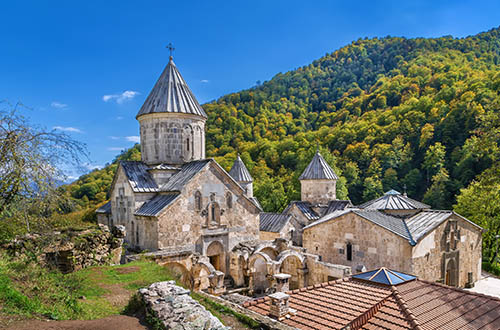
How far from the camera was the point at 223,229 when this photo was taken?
43.9ft

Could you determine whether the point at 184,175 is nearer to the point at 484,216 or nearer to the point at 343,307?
the point at 343,307

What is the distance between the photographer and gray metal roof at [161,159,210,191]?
1270cm

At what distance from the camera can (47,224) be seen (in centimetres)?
607

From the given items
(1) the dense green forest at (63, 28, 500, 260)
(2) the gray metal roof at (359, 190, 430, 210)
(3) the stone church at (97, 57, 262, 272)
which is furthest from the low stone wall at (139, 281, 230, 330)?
(2) the gray metal roof at (359, 190, 430, 210)

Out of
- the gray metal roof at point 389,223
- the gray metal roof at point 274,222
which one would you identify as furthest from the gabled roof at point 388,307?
the gray metal roof at point 274,222

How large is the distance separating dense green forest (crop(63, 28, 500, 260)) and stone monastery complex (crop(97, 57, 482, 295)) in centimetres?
365

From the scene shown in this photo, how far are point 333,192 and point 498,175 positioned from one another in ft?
39.6

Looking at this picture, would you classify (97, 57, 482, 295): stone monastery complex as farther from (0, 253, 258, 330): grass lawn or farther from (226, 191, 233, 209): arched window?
(0, 253, 258, 330): grass lawn

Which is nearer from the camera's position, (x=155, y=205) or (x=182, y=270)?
(x=182, y=270)

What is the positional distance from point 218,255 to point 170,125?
6.10 m

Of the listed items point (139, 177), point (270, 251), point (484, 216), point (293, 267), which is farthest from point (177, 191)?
point (484, 216)

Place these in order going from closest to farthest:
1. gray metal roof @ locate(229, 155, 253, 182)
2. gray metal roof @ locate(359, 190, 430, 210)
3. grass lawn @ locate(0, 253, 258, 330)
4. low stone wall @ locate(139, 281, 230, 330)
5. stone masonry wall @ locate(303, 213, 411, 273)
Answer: low stone wall @ locate(139, 281, 230, 330), grass lawn @ locate(0, 253, 258, 330), stone masonry wall @ locate(303, 213, 411, 273), gray metal roof @ locate(359, 190, 430, 210), gray metal roof @ locate(229, 155, 253, 182)

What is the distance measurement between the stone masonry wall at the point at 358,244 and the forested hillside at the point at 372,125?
16.8ft

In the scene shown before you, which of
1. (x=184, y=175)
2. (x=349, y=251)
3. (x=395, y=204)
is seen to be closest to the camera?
(x=184, y=175)
